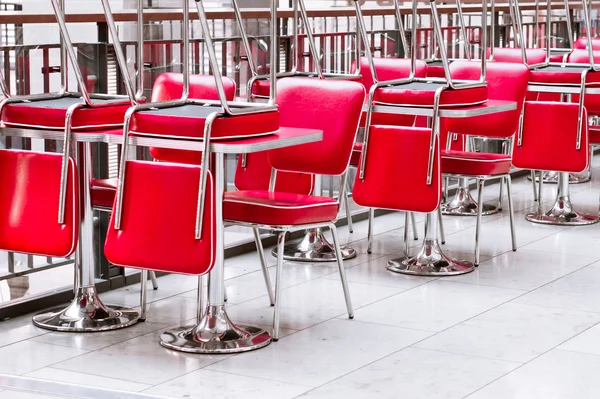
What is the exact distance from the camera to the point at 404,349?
396cm

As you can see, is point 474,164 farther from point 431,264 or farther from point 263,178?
point 263,178

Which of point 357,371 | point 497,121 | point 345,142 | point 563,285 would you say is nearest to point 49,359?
point 357,371

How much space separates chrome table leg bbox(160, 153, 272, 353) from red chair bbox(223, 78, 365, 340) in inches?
5.1

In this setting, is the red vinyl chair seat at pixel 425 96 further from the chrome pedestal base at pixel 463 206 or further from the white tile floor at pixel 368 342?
the chrome pedestal base at pixel 463 206

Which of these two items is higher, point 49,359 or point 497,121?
point 497,121

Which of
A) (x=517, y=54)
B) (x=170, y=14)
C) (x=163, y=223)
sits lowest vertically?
(x=163, y=223)

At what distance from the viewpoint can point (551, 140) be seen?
19.9 feet

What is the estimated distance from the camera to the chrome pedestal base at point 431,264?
5.18 metres

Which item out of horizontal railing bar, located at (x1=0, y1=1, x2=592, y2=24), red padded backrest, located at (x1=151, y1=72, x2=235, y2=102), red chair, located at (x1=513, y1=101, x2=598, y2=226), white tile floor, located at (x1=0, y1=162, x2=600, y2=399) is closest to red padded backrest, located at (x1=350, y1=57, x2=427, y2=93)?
horizontal railing bar, located at (x1=0, y1=1, x2=592, y2=24)

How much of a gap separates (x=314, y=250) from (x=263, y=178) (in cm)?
75

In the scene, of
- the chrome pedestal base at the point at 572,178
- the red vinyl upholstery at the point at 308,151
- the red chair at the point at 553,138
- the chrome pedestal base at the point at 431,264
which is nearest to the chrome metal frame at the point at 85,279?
the red vinyl upholstery at the point at 308,151

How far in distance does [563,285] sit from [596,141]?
177 cm

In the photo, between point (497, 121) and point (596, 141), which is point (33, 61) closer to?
point (497, 121)

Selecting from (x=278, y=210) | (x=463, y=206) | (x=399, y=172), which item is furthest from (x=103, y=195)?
(x=463, y=206)
